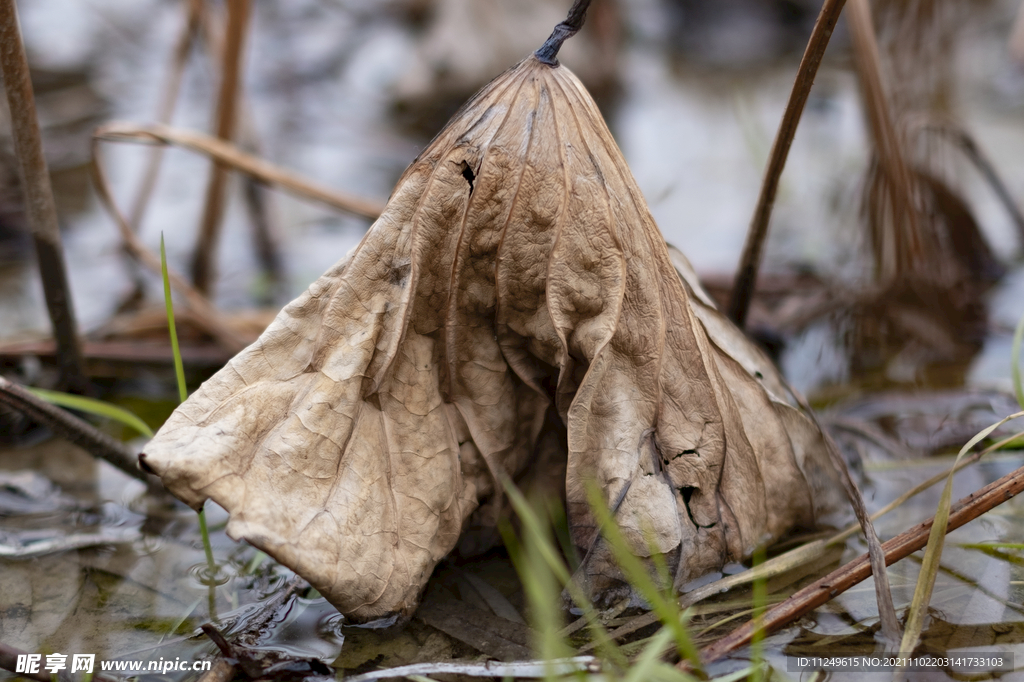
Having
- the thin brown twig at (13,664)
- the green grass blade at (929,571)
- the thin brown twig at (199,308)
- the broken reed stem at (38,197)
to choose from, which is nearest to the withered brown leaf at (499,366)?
the green grass blade at (929,571)

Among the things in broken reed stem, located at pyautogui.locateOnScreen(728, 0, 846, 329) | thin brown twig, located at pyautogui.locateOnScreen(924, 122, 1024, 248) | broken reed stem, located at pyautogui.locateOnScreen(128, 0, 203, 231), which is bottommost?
broken reed stem, located at pyautogui.locateOnScreen(728, 0, 846, 329)

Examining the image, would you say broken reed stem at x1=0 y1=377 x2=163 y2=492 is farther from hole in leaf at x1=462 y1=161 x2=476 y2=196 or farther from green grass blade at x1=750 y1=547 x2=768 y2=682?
green grass blade at x1=750 y1=547 x2=768 y2=682

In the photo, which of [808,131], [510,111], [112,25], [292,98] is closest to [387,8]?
[292,98]

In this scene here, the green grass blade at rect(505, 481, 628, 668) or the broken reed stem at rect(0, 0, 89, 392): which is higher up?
the broken reed stem at rect(0, 0, 89, 392)

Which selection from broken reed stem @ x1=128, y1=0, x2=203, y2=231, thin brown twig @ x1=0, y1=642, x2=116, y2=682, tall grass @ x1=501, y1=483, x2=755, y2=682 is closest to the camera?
tall grass @ x1=501, y1=483, x2=755, y2=682

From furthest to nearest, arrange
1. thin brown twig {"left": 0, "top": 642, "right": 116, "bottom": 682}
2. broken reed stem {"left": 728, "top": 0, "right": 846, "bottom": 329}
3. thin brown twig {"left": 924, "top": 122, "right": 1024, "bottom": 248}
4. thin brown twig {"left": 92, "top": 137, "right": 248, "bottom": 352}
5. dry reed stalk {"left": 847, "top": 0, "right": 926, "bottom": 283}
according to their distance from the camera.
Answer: thin brown twig {"left": 924, "top": 122, "right": 1024, "bottom": 248} → thin brown twig {"left": 92, "top": 137, "right": 248, "bottom": 352} → dry reed stalk {"left": 847, "top": 0, "right": 926, "bottom": 283} → broken reed stem {"left": 728, "top": 0, "right": 846, "bottom": 329} → thin brown twig {"left": 0, "top": 642, "right": 116, "bottom": 682}

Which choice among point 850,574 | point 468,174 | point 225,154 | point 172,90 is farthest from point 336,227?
point 850,574

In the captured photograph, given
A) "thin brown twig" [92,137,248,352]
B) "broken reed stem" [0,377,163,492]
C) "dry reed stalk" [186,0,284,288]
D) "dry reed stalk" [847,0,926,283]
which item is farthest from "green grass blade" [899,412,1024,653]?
"dry reed stalk" [186,0,284,288]
